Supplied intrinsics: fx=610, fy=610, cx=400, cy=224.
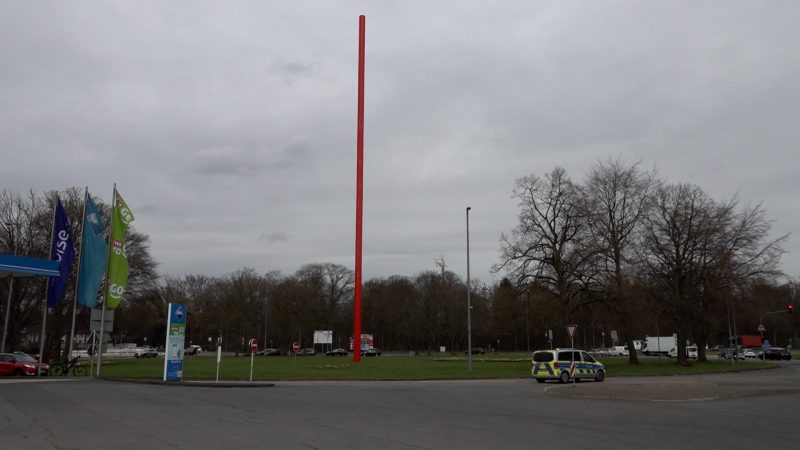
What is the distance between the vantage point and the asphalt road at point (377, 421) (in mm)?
11004

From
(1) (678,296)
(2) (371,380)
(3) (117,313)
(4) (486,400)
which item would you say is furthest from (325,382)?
(3) (117,313)

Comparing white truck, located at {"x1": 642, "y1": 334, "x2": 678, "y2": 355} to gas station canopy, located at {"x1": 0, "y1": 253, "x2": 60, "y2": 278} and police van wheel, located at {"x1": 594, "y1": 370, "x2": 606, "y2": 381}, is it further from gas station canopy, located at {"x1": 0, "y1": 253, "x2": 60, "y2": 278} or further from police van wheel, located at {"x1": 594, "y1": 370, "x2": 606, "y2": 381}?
gas station canopy, located at {"x1": 0, "y1": 253, "x2": 60, "y2": 278}

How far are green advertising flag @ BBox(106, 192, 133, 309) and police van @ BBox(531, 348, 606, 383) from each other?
22.5 m

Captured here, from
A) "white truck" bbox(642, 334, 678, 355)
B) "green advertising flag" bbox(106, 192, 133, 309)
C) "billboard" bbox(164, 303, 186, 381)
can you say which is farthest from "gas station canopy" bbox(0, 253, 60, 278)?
"white truck" bbox(642, 334, 678, 355)

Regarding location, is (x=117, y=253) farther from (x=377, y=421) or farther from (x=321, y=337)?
(x=321, y=337)

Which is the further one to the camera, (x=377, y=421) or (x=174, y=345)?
(x=174, y=345)

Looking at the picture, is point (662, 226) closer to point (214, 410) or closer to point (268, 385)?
point (268, 385)

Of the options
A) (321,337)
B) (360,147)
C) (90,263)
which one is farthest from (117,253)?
(321,337)

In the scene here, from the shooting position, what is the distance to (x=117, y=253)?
33.1 m

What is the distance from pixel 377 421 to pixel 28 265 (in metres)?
26.2

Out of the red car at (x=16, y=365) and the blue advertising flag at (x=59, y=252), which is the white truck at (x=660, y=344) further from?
the red car at (x=16, y=365)

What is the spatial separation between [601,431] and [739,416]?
6.15 metres

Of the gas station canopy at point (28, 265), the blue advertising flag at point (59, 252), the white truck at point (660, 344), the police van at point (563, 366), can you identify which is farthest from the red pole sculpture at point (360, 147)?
the white truck at point (660, 344)

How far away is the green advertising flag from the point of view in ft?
107
